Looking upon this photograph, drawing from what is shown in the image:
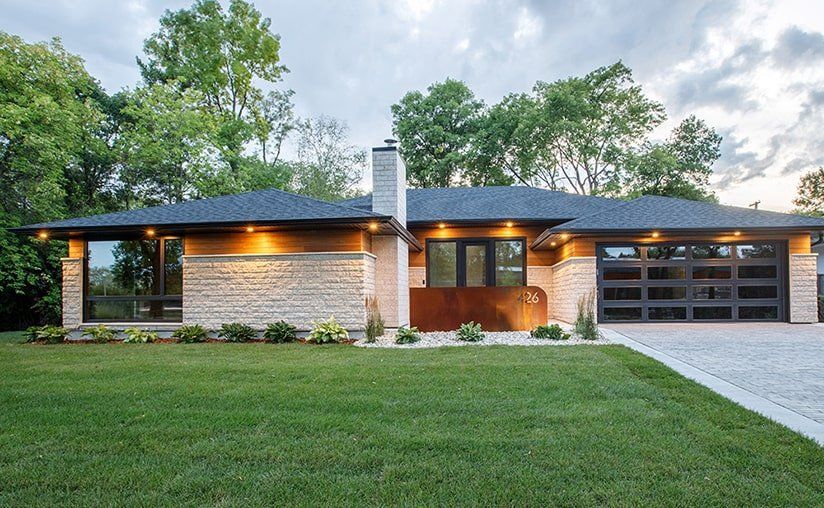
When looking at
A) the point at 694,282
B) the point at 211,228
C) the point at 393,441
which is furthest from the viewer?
the point at 694,282

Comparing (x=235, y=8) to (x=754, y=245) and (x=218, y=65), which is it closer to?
(x=218, y=65)

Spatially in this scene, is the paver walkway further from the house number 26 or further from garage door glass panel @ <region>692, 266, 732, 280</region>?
the house number 26

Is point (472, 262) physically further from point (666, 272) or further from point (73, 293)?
point (73, 293)

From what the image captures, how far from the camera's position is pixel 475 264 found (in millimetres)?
14797

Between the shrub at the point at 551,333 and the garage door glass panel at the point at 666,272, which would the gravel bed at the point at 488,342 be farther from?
the garage door glass panel at the point at 666,272

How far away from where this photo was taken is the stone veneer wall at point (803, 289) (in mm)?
12000

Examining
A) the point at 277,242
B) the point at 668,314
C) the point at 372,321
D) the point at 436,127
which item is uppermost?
the point at 436,127

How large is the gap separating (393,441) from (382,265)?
7882mm

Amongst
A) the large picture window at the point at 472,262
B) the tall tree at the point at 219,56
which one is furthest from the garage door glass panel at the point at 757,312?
the tall tree at the point at 219,56

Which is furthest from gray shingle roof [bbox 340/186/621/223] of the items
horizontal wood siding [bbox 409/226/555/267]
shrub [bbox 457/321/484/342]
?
shrub [bbox 457/321/484/342]

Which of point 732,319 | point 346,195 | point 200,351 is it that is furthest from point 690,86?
point 200,351

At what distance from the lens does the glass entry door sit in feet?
48.3

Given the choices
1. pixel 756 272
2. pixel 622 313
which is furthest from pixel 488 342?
pixel 756 272

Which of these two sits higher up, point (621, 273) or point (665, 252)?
point (665, 252)
